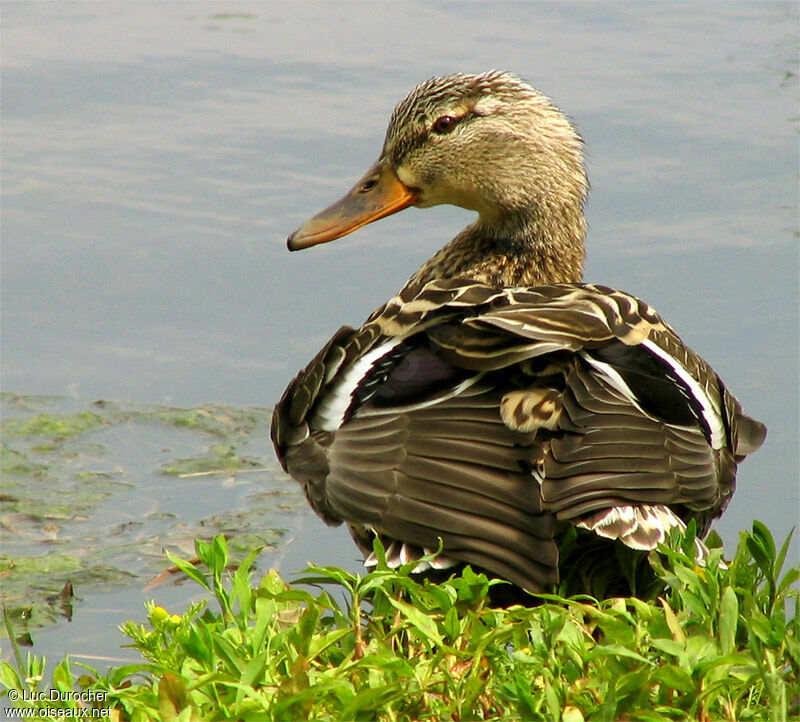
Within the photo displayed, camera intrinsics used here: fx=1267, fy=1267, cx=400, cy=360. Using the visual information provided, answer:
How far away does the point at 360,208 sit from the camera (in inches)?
205

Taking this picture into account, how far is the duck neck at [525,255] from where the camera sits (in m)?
5.04

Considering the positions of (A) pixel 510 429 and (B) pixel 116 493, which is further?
(B) pixel 116 493

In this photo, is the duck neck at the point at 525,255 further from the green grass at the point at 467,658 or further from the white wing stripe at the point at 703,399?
the green grass at the point at 467,658

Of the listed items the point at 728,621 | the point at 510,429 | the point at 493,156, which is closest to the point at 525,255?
the point at 493,156

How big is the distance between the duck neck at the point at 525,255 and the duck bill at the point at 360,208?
34 cm

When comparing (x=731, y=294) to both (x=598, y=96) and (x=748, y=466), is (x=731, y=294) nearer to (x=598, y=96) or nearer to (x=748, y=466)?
(x=748, y=466)

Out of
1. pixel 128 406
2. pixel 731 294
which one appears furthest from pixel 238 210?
pixel 731 294

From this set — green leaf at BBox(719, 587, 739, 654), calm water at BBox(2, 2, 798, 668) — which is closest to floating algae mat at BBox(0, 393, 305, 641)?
calm water at BBox(2, 2, 798, 668)

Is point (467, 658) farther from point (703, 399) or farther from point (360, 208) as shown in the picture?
point (360, 208)

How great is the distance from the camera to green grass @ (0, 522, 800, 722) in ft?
8.59

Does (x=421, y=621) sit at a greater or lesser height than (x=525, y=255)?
lesser

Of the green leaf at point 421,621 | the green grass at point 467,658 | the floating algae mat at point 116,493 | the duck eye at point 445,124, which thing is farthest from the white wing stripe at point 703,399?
the floating algae mat at point 116,493

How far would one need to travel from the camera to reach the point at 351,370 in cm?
414

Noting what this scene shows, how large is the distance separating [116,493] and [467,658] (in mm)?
3080
